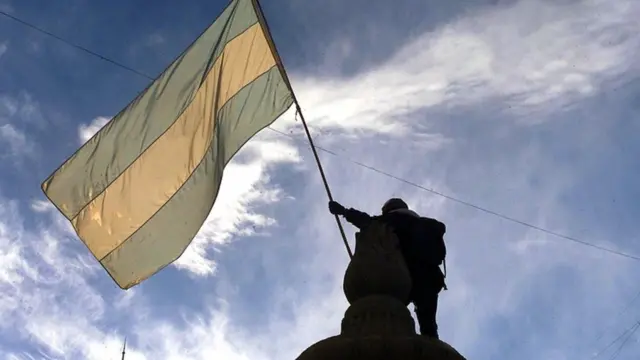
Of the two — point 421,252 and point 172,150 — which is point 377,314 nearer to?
point 421,252

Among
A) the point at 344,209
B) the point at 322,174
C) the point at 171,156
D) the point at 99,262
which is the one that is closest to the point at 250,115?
the point at 171,156

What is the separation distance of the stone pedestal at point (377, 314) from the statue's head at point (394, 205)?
662 millimetres

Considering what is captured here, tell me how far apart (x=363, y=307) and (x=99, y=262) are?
4099 millimetres

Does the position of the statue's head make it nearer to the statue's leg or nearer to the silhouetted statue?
the silhouetted statue

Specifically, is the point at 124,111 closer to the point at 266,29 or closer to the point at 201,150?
the point at 201,150

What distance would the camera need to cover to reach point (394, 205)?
6531mm

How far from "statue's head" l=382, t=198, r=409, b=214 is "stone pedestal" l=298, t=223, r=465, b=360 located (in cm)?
66

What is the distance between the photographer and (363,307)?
514 centimetres

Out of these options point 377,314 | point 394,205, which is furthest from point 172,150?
point 377,314

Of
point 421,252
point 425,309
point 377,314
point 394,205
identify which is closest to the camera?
point 377,314

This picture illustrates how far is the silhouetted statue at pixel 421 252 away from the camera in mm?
5996

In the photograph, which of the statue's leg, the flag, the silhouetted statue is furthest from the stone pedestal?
the flag

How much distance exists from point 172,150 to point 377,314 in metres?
4.37

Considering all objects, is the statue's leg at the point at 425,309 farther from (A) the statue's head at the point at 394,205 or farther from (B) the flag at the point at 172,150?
(B) the flag at the point at 172,150
